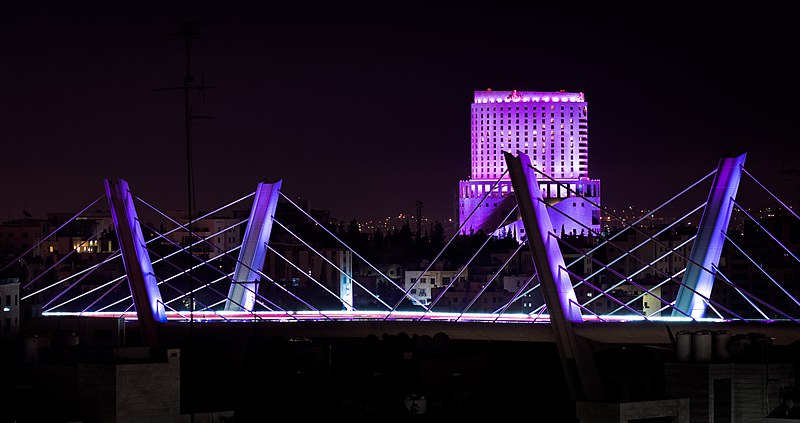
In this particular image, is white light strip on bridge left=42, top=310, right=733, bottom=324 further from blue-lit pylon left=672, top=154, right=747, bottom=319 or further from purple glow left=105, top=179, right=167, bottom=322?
blue-lit pylon left=672, top=154, right=747, bottom=319

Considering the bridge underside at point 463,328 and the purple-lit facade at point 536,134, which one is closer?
the bridge underside at point 463,328

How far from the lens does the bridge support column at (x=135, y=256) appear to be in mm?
74500

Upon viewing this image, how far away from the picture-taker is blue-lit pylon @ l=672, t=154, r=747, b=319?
69.4 meters

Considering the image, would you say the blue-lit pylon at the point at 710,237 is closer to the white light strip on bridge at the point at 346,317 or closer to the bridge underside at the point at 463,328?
the bridge underside at the point at 463,328

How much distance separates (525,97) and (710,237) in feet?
411

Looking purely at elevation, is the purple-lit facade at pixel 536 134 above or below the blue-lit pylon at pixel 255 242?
above

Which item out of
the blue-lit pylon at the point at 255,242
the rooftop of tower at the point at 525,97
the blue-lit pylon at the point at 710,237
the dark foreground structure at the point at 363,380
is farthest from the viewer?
the rooftop of tower at the point at 525,97

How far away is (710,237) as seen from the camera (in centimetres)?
7019

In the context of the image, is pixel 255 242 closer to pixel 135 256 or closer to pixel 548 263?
pixel 135 256

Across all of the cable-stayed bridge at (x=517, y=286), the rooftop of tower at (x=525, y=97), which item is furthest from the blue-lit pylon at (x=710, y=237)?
the rooftop of tower at (x=525, y=97)

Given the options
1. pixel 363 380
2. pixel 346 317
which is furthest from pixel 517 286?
pixel 363 380

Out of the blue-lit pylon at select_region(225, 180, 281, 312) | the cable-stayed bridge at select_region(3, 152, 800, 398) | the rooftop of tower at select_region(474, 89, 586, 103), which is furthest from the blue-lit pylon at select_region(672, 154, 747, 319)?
the rooftop of tower at select_region(474, 89, 586, 103)

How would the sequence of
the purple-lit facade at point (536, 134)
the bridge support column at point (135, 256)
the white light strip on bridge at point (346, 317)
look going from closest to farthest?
the bridge support column at point (135, 256) → the white light strip on bridge at point (346, 317) → the purple-lit facade at point (536, 134)

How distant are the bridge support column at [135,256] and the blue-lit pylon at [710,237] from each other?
14.9 m
